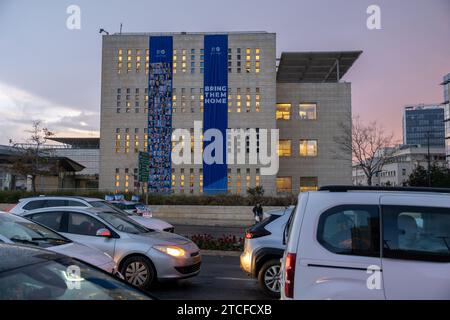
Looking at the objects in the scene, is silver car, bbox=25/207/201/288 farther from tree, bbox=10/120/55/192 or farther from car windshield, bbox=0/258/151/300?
tree, bbox=10/120/55/192

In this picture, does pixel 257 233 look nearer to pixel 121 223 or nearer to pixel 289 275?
pixel 121 223

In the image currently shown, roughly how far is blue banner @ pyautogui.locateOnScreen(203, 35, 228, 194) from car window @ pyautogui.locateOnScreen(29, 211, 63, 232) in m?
39.8

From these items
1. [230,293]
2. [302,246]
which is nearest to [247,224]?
[230,293]

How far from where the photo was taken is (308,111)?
54.1m

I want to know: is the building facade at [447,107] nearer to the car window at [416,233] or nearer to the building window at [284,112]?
the building window at [284,112]

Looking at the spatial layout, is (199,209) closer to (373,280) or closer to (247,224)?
(247,224)

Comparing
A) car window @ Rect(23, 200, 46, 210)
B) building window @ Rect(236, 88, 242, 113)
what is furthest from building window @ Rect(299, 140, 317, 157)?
car window @ Rect(23, 200, 46, 210)

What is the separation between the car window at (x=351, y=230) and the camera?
13.4 feet

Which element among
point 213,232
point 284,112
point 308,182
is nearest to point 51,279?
point 213,232

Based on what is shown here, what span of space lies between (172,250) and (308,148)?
46.8 meters

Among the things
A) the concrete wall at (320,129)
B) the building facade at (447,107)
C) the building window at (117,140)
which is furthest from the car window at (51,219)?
the building facade at (447,107)

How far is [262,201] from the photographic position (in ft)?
106

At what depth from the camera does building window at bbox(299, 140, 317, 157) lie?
53.2 meters
